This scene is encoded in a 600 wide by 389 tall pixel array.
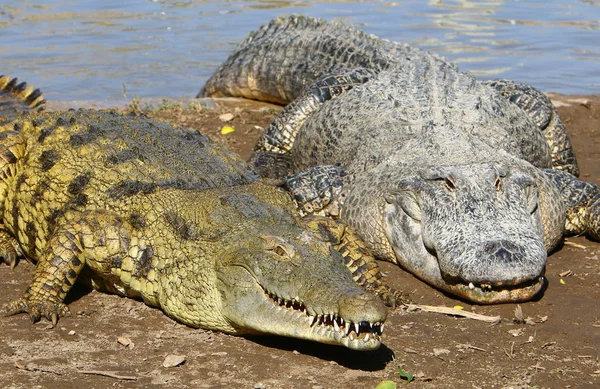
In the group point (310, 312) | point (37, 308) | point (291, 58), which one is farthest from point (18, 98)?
point (310, 312)

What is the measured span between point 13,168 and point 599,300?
3.86 metres

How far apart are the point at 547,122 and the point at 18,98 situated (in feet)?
15.5

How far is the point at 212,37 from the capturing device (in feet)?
52.3

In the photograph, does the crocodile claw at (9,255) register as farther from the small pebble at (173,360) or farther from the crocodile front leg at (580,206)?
the crocodile front leg at (580,206)

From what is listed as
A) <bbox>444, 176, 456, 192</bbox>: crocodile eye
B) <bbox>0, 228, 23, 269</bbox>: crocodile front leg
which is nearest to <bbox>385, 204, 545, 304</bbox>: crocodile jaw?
<bbox>444, 176, 456, 192</bbox>: crocodile eye

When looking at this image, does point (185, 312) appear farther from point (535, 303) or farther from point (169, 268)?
point (535, 303)

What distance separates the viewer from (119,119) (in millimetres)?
6691

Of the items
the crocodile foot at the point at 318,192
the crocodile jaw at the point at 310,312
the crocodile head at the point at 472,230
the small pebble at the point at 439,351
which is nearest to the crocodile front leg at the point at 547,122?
the crocodile head at the point at 472,230

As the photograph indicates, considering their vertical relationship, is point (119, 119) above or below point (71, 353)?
above

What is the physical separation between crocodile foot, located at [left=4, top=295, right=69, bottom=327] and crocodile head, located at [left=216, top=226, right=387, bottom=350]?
103 centimetres

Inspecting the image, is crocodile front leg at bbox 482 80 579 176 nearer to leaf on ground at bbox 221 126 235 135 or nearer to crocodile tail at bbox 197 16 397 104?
crocodile tail at bbox 197 16 397 104

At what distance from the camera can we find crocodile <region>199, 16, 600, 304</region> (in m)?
6.07

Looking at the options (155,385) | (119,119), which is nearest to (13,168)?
(119,119)

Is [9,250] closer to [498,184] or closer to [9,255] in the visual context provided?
[9,255]
